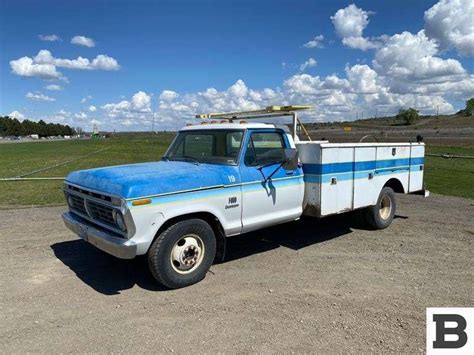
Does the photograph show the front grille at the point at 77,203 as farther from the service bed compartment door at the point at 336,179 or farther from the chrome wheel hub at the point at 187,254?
the service bed compartment door at the point at 336,179

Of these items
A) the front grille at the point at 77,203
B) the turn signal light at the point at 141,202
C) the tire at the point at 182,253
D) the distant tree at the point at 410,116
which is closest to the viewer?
the turn signal light at the point at 141,202

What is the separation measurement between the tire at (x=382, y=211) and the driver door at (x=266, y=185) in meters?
1.99

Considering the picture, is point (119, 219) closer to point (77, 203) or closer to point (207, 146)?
point (77, 203)

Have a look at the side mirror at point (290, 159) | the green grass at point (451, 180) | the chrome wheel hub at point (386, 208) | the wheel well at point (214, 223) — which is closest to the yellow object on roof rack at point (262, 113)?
the side mirror at point (290, 159)

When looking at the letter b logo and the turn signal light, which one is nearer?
the letter b logo

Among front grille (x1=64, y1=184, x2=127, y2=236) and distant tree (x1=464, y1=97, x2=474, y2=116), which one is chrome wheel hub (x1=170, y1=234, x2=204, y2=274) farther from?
distant tree (x1=464, y1=97, x2=474, y2=116)

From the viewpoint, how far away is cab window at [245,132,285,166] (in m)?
5.49

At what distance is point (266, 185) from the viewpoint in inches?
218

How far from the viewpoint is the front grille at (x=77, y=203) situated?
5.23 m

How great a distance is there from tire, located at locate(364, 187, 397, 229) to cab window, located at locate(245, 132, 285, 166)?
8.29ft

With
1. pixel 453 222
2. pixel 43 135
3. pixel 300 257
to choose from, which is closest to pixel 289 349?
pixel 300 257

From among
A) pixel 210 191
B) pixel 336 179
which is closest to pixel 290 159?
pixel 336 179

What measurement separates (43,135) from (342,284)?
190091 millimetres

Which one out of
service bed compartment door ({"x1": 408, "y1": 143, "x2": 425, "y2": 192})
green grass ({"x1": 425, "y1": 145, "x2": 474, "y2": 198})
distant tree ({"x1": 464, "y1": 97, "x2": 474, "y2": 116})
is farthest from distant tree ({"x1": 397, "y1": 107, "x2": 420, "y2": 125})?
service bed compartment door ({"x1": 408, "y1": 143, "x2": 425, "y2": 192})
